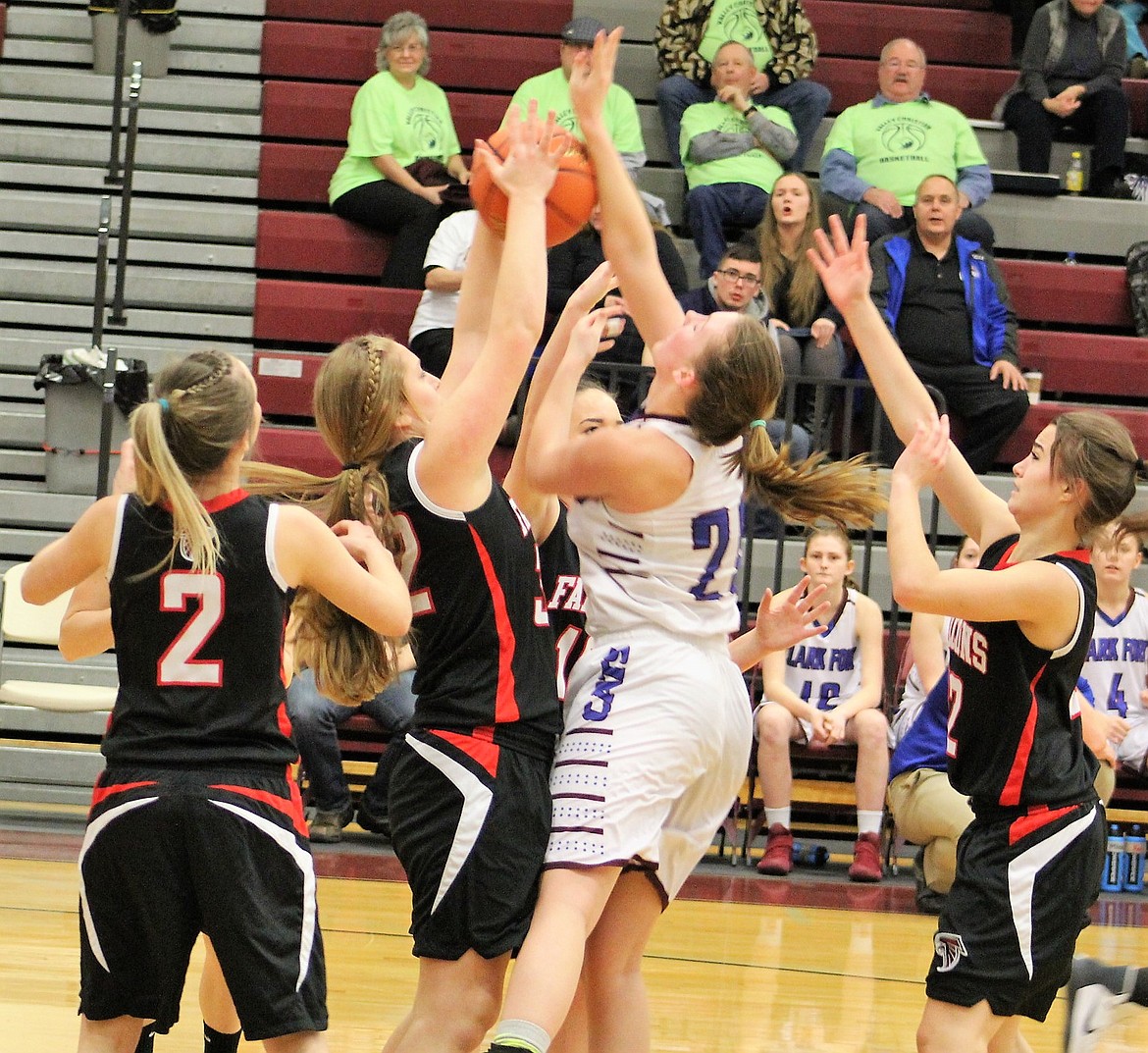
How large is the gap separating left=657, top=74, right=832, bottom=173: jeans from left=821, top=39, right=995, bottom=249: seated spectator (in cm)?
25

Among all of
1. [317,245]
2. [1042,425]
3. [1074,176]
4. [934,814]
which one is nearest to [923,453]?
[934,814]

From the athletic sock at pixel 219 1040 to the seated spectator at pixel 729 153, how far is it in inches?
221

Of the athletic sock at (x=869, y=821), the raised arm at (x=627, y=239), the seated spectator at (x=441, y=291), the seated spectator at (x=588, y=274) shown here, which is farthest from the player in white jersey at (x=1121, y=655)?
the raised arm at (x=627, y=239)

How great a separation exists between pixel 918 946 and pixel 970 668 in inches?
94.3

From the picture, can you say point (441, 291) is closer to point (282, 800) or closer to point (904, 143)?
point (904, 143)

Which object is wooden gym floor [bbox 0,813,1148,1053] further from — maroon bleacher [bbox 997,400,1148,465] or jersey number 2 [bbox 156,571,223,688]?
maroon bleacher [bbox 997,400,1148,465]

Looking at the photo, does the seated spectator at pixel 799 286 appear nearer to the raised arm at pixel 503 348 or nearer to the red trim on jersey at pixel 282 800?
the raised arm at pixel 503 348

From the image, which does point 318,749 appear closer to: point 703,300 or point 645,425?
point 703,300

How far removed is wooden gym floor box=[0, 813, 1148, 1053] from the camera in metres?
4.30

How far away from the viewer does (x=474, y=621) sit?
9.72ft

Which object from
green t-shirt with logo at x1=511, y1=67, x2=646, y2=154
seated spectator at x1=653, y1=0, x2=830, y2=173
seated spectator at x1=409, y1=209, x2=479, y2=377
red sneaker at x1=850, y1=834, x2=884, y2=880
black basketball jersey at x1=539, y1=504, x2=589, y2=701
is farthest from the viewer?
seated spectator at x1=653, y1=0, x2=830, y2=173

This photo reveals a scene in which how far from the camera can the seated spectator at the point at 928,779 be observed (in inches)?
225

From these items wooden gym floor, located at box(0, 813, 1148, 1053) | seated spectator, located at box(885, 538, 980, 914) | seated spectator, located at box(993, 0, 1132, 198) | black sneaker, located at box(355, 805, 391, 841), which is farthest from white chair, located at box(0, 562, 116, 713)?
seated spectator, located at box(993, 0, 1132, 198)

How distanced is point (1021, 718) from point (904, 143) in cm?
606
